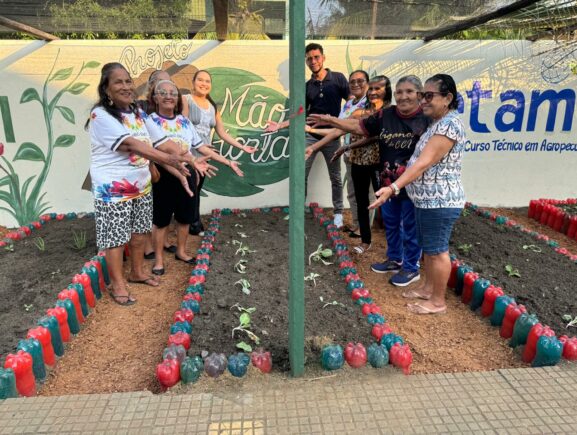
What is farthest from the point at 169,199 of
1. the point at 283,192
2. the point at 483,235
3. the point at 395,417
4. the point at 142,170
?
the point at 483,235

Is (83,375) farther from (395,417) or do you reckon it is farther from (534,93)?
(534,93)

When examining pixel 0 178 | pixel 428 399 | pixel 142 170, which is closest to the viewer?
pixel 428 399

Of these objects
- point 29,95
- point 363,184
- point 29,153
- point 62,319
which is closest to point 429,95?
point 363,184

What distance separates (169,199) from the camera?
400 cm

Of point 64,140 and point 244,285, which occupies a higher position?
point 64,140

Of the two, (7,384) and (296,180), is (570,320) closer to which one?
(296,180)

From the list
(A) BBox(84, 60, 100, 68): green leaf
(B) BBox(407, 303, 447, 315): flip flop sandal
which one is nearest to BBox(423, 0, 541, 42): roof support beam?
(B) BBox(407, 303, 447, 315): flip flop sandal

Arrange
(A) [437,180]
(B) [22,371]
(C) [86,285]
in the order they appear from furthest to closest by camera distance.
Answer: (C) [86,285]
(A) [437,180]
(B) [22,371]

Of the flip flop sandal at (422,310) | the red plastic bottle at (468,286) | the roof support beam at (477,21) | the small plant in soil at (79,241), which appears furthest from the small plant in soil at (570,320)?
the small plant in soil at (79,241)

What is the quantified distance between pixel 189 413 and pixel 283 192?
4039 millimetres

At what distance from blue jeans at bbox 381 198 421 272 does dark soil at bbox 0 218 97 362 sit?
114 inches

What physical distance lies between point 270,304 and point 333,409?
127 cm

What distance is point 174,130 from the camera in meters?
3.80

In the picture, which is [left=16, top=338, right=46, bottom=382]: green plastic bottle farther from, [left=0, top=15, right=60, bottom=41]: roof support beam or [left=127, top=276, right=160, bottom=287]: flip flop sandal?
[left=0, top=15, right=60, bottom=41]: roof support beam
